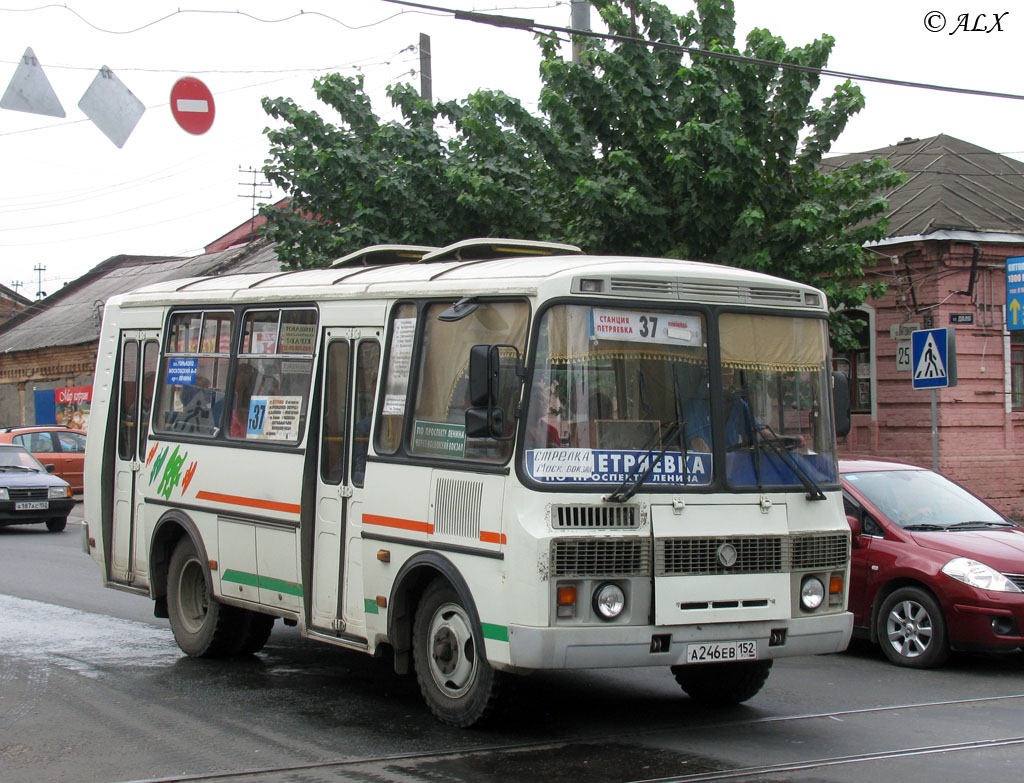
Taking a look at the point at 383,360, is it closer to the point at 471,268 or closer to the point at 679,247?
the point at 471,268

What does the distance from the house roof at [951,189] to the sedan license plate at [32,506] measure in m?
13.9

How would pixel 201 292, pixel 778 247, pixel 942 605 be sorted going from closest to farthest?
pixel 942 605
pixel 201 292
pixel 778 247

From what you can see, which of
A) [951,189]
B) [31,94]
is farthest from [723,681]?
[951,189]

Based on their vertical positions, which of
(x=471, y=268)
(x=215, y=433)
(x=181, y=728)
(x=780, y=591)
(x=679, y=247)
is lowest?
(x=181, y=728)

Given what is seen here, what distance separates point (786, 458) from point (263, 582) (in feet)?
12.4

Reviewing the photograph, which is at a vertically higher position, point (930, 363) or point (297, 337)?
point (930, 363)

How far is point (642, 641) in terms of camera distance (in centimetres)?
699

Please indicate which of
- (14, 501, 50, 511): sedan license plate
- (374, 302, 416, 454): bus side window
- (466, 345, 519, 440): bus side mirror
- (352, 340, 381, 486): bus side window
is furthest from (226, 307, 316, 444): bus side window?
(14, 501, 50, 511): sedan license plate

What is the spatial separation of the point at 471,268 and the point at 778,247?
9011 mm

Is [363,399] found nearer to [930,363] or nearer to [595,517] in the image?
[595,517]

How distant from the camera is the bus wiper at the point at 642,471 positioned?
6961 mm

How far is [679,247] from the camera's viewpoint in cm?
1631

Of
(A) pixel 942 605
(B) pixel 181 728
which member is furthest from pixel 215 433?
(A) pixel 942 605

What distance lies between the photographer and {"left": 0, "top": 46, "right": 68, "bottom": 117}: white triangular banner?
454 inches
